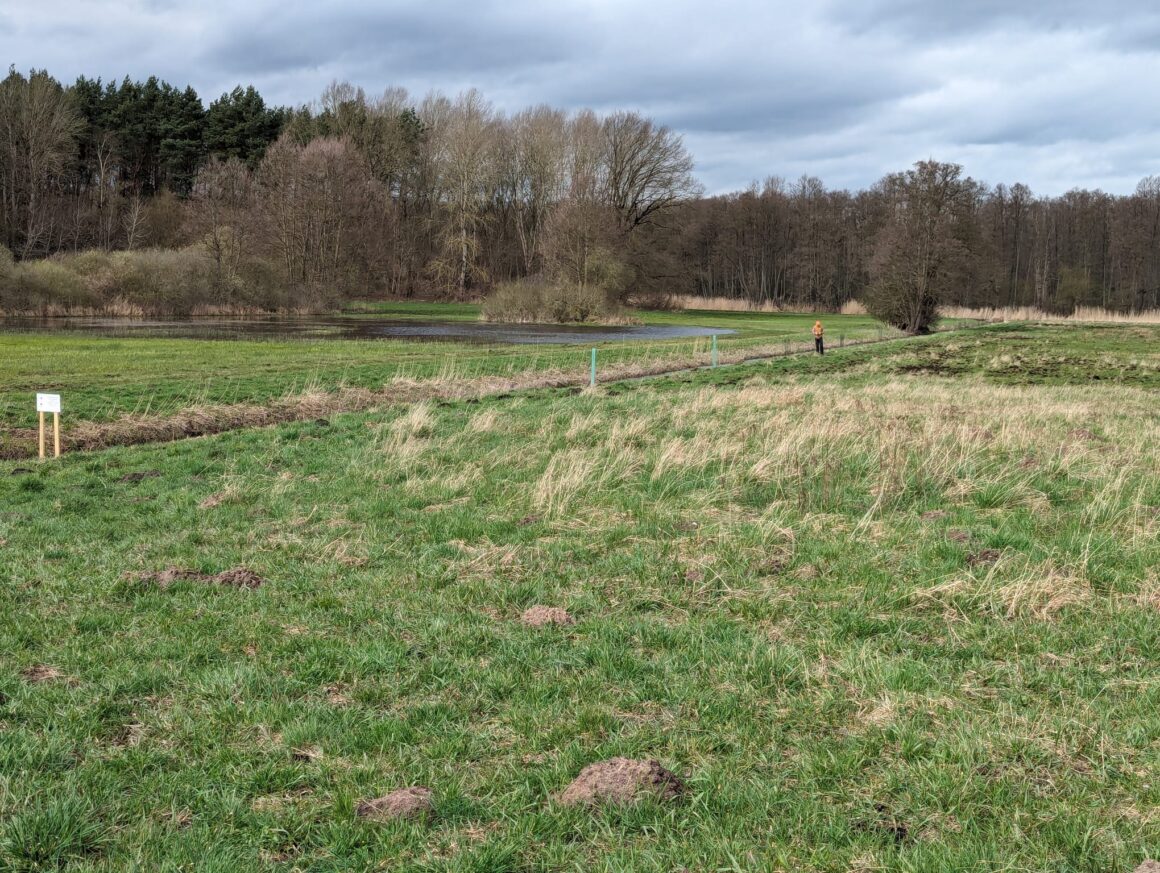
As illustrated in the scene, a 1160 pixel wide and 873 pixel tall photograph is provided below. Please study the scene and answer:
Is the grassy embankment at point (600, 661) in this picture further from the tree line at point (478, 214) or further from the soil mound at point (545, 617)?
the tree line at point (478, 214)

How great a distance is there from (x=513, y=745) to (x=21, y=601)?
160 inches

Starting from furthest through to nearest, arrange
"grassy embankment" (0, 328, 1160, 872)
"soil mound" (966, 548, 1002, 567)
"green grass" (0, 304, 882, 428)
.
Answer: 1. "green grass" (0, 304, 882, 428)
2. "soil mound" (966, 548, 1002, 567)
3. "grassy embankment" (0, 328, 1160, 872)

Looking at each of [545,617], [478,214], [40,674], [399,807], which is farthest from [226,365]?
[478,214]

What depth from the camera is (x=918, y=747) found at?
4012mm

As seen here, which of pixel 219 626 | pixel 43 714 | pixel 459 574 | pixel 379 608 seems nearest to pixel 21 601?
pixel 219 626

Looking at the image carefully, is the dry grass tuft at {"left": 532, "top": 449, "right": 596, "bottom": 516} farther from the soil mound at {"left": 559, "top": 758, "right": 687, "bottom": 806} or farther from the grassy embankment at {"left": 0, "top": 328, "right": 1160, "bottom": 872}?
the soil mound at {"left": 559, "top": 758, "right": 687, "bottom": 806}


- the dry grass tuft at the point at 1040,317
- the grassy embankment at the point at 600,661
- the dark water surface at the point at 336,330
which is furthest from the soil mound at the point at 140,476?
the dry grass tuft at the point at 1040,317

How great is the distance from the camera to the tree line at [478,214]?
187ft

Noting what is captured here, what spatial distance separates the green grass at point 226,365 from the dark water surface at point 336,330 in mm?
3369

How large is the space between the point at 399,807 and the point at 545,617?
7.40 ft

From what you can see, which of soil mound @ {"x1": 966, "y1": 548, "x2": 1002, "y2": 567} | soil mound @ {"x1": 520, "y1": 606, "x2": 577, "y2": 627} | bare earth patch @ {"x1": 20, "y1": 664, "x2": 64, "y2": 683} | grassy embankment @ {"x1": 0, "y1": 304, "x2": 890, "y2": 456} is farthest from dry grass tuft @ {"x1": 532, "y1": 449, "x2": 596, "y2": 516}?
grassy embankment @ {"x1": 0, "y1": 304, "x2": 890, "y2": 456}

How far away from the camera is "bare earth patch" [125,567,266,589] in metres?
6.52

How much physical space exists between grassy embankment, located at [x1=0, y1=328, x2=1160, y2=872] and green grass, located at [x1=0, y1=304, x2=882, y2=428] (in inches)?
293

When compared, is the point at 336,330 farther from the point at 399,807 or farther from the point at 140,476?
the point at 399,807
